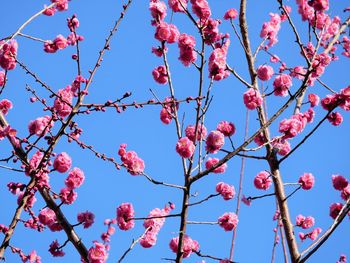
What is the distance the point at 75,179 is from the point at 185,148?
1110mm

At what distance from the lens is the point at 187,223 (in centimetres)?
321

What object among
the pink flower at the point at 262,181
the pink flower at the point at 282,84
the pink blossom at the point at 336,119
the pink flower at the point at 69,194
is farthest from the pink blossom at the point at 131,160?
the pink blossom at the point at 336,119

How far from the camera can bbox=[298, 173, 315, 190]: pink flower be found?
4.65 meters

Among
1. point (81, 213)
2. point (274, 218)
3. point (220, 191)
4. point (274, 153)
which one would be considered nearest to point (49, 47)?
point (81, 213)

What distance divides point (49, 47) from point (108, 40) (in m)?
1.17

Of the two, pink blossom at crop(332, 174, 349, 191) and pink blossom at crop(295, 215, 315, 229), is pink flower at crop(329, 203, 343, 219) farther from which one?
pink blossom at crop(295, 215, 315, 229)

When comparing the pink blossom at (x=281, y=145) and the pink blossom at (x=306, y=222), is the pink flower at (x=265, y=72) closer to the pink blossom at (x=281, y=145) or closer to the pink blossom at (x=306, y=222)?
the pink blossom at (x=281, y=145)

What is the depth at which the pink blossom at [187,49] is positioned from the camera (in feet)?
11.9

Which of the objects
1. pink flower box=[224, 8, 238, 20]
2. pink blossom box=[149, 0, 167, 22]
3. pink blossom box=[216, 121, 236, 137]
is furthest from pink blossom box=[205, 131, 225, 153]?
pink flower box=[224, 8, 238, 20]

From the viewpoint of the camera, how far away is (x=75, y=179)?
11.7 feet

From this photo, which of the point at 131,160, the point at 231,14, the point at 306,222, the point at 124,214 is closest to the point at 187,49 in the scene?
the point at 131,160

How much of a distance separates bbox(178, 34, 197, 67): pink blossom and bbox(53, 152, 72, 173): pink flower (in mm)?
1441

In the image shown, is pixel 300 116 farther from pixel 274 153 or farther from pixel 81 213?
pixel 81 213

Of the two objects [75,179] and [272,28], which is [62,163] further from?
[272,28]
